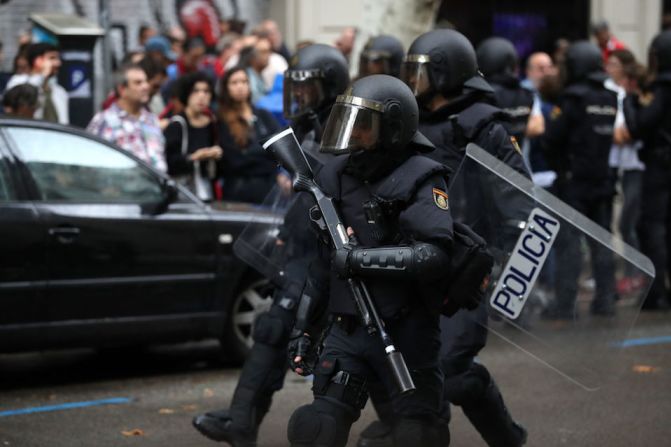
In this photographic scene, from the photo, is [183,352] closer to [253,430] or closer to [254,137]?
[254,137]

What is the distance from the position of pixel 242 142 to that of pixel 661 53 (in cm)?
341

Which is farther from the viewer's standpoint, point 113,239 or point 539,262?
point 113,239

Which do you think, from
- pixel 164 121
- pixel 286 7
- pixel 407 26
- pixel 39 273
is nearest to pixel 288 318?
pixel 39 273

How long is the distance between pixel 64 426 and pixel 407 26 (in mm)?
6497

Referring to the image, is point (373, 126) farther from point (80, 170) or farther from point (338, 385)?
point (80, 170)

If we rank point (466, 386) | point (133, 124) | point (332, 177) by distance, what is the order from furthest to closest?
point (133, 124), point (466, 386), point (332, 177)

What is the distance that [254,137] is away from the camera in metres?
10.4

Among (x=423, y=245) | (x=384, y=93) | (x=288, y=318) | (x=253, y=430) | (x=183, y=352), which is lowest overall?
(x=183, y=352)

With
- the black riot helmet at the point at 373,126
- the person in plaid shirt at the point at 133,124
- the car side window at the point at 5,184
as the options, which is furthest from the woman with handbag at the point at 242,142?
the black riot helmet at the point at 373,126

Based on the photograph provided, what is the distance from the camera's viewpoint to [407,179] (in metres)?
4.82

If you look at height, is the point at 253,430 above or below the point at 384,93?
below

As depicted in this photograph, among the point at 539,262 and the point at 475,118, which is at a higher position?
the point at 475,118

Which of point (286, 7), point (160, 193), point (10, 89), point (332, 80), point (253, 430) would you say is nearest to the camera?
point (253, 430)

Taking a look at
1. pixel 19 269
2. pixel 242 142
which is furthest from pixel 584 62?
pixel 19 269
